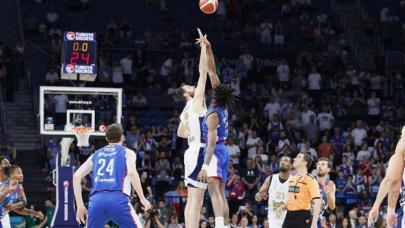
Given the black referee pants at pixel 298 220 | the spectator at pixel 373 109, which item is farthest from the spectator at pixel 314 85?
the black referee pants at pixel 298 220

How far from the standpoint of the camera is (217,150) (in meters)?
14.9

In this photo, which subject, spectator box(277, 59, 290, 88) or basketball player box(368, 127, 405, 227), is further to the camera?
spectator box(277, 59, 290, 88)

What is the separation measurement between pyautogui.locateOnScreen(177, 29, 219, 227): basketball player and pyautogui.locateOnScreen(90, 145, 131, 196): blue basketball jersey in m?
2.06

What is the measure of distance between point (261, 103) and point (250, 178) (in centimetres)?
530

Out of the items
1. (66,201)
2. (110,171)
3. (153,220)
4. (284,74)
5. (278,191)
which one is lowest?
(153,220)

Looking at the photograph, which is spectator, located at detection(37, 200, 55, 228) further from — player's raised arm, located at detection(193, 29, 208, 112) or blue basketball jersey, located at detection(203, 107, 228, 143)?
player's raised arm, located at detection(193, 29, 208, 112)

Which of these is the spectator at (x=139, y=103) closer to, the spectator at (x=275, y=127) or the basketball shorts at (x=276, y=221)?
the spectator at (x=275, y=127)

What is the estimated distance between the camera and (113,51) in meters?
32.5

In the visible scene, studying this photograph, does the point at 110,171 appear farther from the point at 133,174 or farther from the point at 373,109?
the point at 373,109

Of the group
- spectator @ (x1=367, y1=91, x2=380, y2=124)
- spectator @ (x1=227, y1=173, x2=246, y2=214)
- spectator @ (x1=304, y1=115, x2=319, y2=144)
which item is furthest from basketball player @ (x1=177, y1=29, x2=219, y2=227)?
spectator @ (x1=367, y1=91, x2=380, y2=124)

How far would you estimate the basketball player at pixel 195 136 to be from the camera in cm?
1466

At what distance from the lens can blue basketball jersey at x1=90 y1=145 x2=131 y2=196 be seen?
41.6 ft

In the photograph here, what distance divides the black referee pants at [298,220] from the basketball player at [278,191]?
1097 millimetres

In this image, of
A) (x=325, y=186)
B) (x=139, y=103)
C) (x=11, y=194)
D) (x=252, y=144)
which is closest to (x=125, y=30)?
(x=139, y=103)
